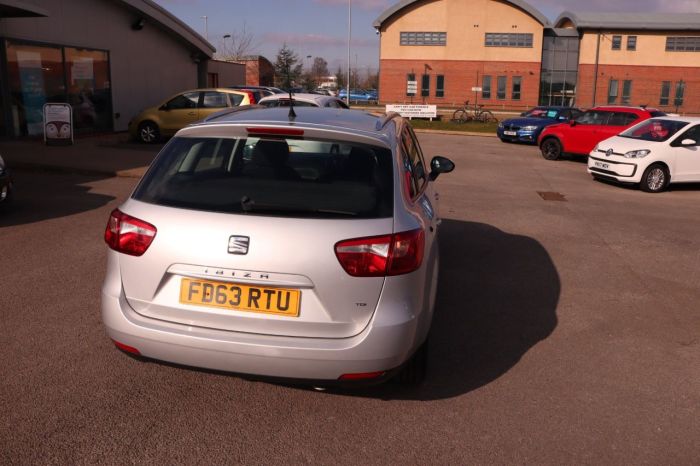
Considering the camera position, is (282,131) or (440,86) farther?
(440,86)

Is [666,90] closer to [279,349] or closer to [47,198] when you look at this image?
[47,198]

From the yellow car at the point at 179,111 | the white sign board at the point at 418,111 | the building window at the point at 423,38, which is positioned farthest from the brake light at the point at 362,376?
the building window at the point at 423,38

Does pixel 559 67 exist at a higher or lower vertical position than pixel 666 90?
higher

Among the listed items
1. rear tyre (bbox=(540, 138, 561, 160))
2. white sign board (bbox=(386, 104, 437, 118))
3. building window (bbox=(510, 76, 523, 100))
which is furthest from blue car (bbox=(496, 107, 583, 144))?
building window (bbox=(510, 76, 523, 100))

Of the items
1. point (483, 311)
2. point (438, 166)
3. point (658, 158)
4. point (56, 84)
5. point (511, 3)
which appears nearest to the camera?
point (483, 311)

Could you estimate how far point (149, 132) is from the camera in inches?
715

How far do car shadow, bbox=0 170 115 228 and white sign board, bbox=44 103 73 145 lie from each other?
12.5ft

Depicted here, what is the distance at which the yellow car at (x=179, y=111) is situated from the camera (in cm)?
1794

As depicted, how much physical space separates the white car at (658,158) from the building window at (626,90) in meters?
47.5

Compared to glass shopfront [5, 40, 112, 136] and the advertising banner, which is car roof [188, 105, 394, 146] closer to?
glass shopfront [5, 40, 112, 136]

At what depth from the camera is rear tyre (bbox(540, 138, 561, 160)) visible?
18219mm

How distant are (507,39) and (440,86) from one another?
701 cm

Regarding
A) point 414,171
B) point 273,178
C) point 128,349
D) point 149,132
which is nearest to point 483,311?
point 414,171

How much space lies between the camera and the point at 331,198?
329cm
